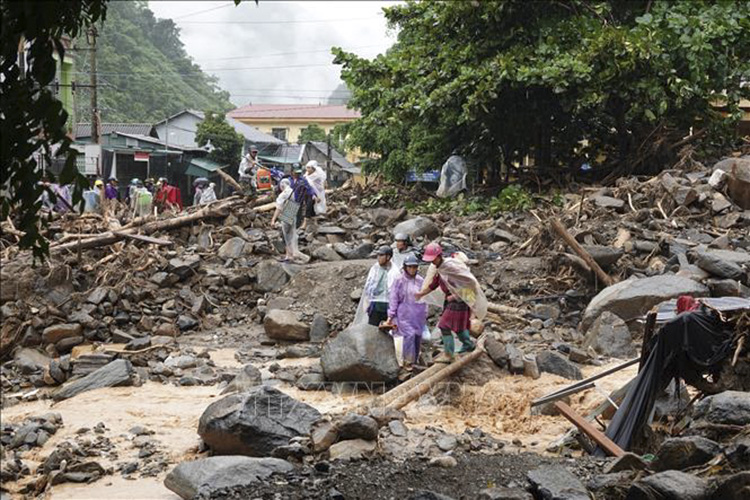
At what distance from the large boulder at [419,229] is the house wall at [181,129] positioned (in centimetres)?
1826

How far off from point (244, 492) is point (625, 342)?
254 inches

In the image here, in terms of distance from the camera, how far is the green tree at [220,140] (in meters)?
30.3

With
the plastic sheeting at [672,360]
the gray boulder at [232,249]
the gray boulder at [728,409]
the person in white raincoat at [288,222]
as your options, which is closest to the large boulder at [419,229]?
the person in white raincoat at [288,222]

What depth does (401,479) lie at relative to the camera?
638 centimetres

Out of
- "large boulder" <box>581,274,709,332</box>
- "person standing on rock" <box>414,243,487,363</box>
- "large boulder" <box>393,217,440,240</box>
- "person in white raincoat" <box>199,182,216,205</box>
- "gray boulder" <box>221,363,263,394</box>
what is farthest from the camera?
"person in white raincoat" <box>199,182,216,205</box>

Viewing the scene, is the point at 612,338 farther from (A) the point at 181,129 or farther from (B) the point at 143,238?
(A) the point at 181,129

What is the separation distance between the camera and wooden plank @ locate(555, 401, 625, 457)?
7.06 m

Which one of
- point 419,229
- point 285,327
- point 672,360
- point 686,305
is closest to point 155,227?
point 285,327

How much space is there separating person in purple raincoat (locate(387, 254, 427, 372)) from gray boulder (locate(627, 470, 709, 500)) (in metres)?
4.78

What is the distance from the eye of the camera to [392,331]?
1010cm

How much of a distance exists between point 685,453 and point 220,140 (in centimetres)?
2627

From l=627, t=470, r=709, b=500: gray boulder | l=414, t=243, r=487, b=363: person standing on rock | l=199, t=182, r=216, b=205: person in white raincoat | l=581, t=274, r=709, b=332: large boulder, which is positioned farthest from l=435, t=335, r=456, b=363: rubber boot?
l=199, t=182, r=216, b=205: person in white raincoat

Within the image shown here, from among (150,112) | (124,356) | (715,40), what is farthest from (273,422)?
(150,112)

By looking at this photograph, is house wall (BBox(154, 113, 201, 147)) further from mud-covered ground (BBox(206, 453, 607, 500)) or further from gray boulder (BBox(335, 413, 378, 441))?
mud-covered ground (BBox(206, 453, 607, 500))
